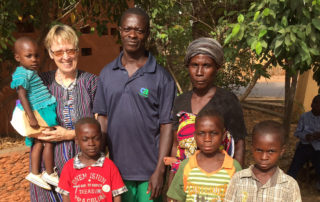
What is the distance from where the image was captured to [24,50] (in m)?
2.46

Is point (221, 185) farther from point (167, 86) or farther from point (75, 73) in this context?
point (75, 73)

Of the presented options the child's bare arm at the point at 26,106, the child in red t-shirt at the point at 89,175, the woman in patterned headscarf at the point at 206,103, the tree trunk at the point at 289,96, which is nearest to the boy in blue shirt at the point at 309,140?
the tree trunk at the point at 289,96

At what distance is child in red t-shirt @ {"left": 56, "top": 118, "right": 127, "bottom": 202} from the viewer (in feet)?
7.21

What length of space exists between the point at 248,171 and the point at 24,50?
1.81 m

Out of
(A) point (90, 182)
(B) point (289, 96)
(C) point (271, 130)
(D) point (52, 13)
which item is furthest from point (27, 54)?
(B) point (289, 96)

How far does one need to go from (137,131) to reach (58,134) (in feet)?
1.92

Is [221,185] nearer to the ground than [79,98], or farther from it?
→ nearer to the ground

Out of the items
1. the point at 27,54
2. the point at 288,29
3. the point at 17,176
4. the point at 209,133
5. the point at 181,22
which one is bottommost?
the point at 17,176

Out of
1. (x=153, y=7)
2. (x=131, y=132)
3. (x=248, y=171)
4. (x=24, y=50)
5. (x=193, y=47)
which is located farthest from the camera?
(x=153, y=7)

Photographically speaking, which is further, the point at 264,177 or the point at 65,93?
the point at 65,93

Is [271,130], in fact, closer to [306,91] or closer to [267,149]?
[267,149]

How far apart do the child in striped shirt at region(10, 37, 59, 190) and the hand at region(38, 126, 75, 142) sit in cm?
4

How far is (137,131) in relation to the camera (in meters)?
2.27

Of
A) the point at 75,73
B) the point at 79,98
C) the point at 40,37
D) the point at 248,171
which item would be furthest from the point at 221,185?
the point at 40,37
